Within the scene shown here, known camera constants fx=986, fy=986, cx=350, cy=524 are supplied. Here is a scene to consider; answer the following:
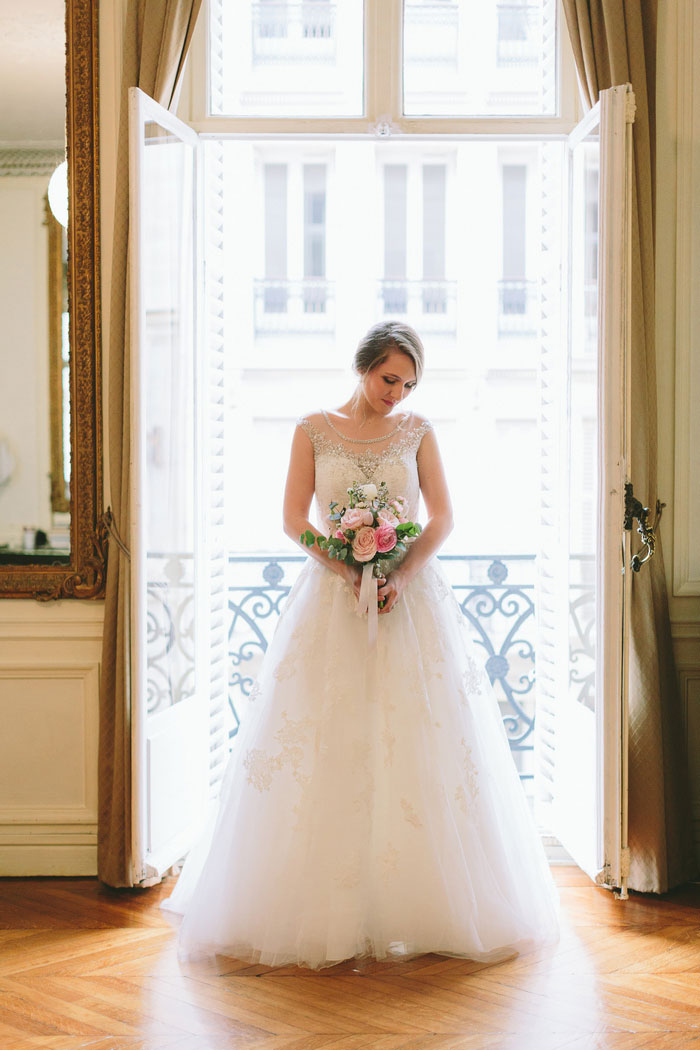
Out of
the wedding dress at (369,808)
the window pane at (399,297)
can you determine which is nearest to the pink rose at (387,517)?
the wedding dress at (369,808)

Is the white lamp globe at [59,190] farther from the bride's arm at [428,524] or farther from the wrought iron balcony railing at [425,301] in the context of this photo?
the wrought iron balcony railing at [425,301]

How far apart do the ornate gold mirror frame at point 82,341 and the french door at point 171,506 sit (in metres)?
0.30

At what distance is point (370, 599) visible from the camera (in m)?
2.84

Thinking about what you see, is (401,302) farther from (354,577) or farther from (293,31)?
(354,577)

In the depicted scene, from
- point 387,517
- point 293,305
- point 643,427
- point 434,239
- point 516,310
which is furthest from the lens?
point 516,310

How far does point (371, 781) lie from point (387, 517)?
2.45ft

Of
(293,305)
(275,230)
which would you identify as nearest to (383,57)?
(293,305)

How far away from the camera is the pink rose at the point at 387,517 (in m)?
2.83

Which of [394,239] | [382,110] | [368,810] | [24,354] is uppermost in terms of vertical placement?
[394,239]

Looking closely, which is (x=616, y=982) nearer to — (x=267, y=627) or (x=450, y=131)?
(x=450, y=131)

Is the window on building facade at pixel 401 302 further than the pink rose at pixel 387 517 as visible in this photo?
Yes

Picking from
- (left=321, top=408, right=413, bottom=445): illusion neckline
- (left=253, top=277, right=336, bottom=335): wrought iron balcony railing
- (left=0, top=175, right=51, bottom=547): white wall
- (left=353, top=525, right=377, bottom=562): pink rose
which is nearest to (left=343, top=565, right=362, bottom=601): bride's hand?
(left=353, top=525, right=377, bottom=562): pink rose

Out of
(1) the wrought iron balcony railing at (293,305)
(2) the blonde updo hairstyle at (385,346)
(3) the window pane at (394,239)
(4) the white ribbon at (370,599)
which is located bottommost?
(4) the white ribbon at (370,599)

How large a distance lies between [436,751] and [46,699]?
4.95 ft
